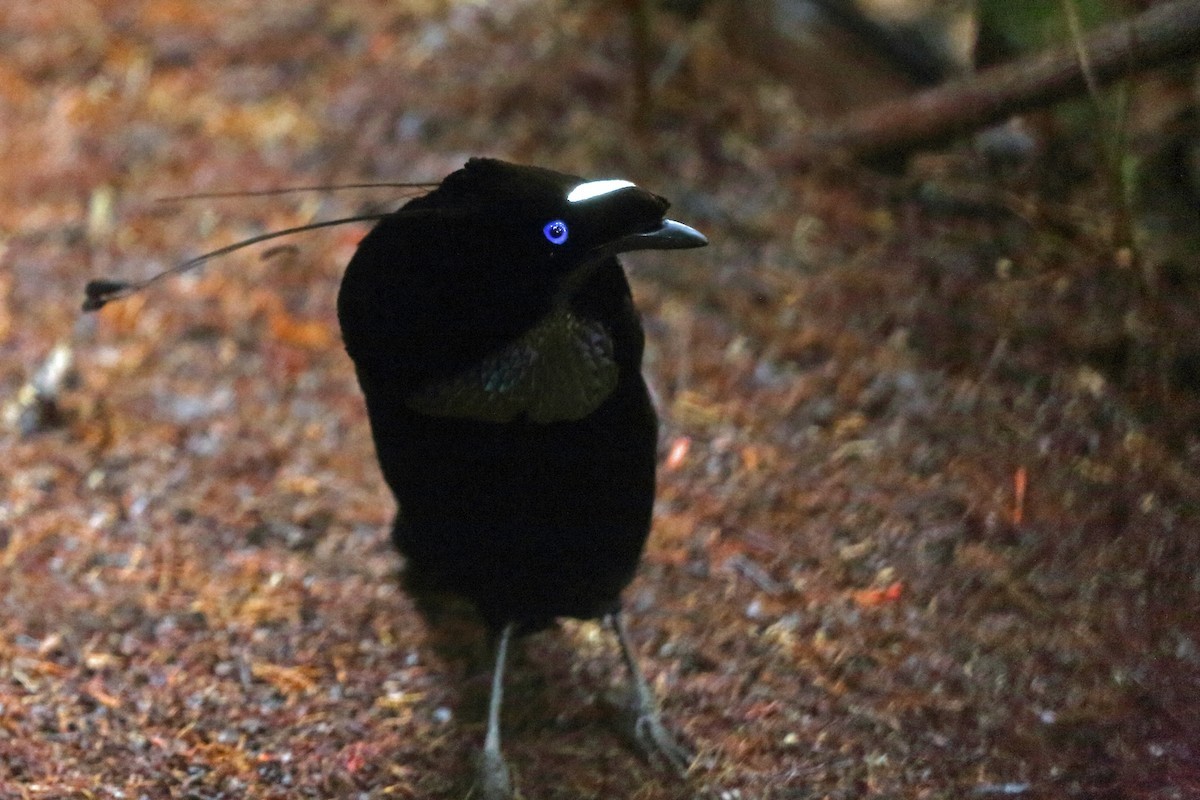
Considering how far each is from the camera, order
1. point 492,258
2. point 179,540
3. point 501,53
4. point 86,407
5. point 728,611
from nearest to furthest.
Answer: point 492,258 < point 728,611 < point 179,540 < point 86,407 < point 501,53

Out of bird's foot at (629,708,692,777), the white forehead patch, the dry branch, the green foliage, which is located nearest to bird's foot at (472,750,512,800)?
bird's foot at (629,708,692,777)

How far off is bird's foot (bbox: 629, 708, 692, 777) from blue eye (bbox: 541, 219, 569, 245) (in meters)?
0.92

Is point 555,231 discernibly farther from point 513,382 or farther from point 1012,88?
point 1012,88

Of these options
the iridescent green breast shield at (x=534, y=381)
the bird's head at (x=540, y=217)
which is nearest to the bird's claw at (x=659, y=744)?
the iridescent green breast shield at (x=534, y=381)

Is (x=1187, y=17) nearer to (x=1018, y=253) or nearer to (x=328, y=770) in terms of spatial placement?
(x=1018, y=253)

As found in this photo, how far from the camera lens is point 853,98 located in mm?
4109

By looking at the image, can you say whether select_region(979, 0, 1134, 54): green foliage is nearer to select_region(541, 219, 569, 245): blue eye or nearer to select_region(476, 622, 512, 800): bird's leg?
select_region(541, 219, 569, 245): blue eye

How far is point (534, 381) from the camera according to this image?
6.68 ft

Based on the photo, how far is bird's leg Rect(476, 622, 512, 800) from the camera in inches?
88.4

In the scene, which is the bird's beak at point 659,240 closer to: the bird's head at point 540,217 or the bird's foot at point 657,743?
the bird's head at point 540,217

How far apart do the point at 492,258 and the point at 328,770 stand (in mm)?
957

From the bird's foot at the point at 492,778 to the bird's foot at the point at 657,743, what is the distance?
24 centimetres

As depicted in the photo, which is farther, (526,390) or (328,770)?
(328,770)

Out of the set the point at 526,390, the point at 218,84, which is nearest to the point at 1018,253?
the point at 526,390
